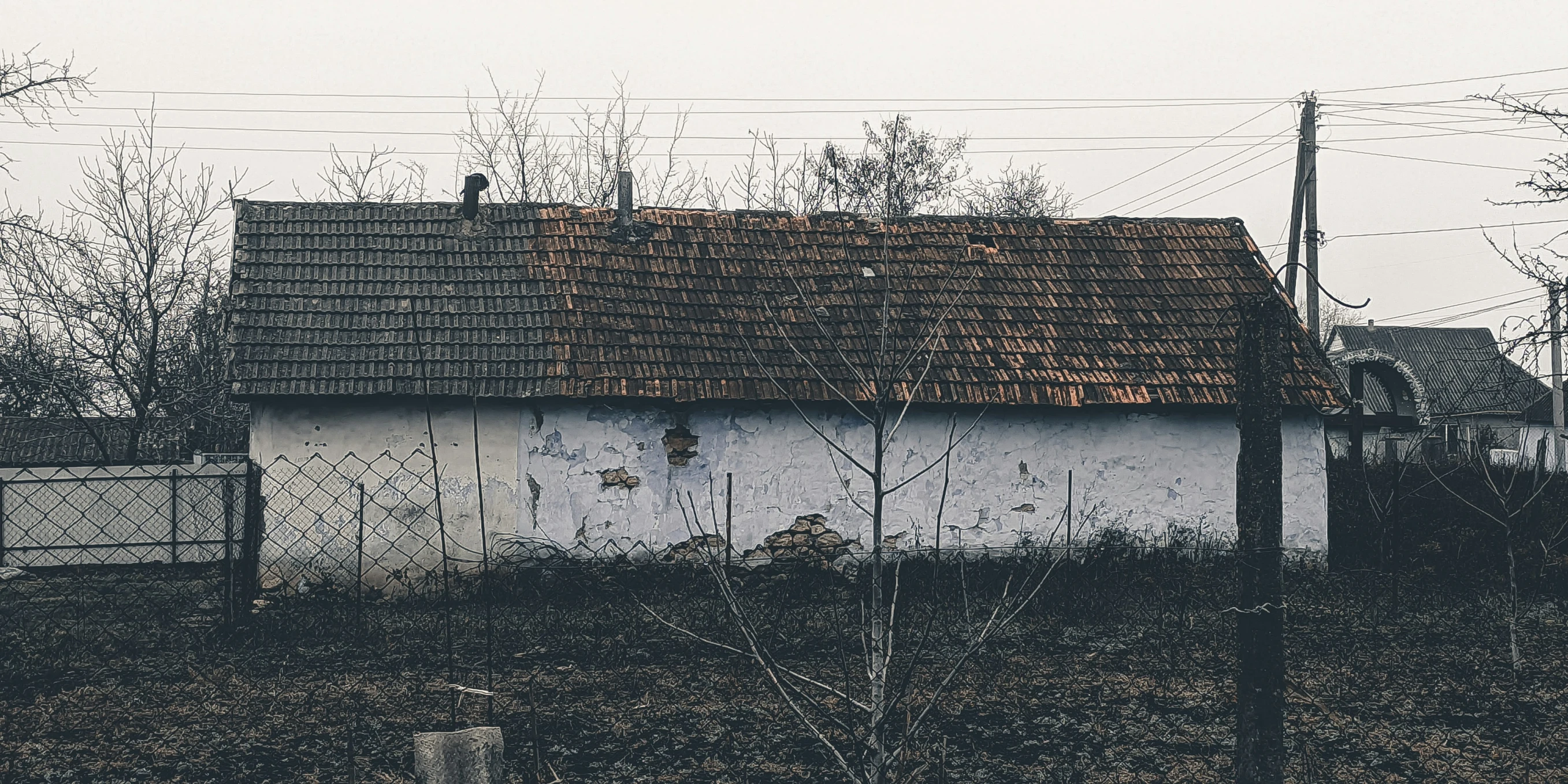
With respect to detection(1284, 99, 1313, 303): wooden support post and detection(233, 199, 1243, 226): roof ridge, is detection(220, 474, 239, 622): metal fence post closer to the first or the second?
detection(233, 199, 1243, 226): roof ridge

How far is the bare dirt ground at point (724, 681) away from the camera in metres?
5.99

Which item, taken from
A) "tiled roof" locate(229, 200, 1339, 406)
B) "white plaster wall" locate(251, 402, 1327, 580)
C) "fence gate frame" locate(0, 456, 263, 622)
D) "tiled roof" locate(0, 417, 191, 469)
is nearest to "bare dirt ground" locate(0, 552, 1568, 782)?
"white plaster wall" locate(251, 402, 1327, 580)

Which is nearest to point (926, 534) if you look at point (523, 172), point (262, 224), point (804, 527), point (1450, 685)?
point (804, 527)

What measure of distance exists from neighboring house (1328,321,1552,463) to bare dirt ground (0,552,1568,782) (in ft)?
7.55

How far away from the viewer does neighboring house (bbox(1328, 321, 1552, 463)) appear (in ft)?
38.7

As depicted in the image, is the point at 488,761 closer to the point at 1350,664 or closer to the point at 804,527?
the point at 1350,664

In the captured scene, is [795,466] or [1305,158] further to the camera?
[1305,158]

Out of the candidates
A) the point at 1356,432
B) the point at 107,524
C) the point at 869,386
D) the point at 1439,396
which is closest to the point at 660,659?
the point at 869,386

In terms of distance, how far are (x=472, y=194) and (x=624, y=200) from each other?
5.64 ft

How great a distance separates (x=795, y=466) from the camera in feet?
38.7

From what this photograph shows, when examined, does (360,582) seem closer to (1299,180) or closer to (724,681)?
(724,681)

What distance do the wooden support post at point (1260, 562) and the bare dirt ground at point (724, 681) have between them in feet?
3.69

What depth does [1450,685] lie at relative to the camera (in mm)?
7648

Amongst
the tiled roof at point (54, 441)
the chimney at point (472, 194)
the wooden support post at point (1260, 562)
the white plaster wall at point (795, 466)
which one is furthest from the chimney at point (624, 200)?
the tiled roof at point (54, 441)
